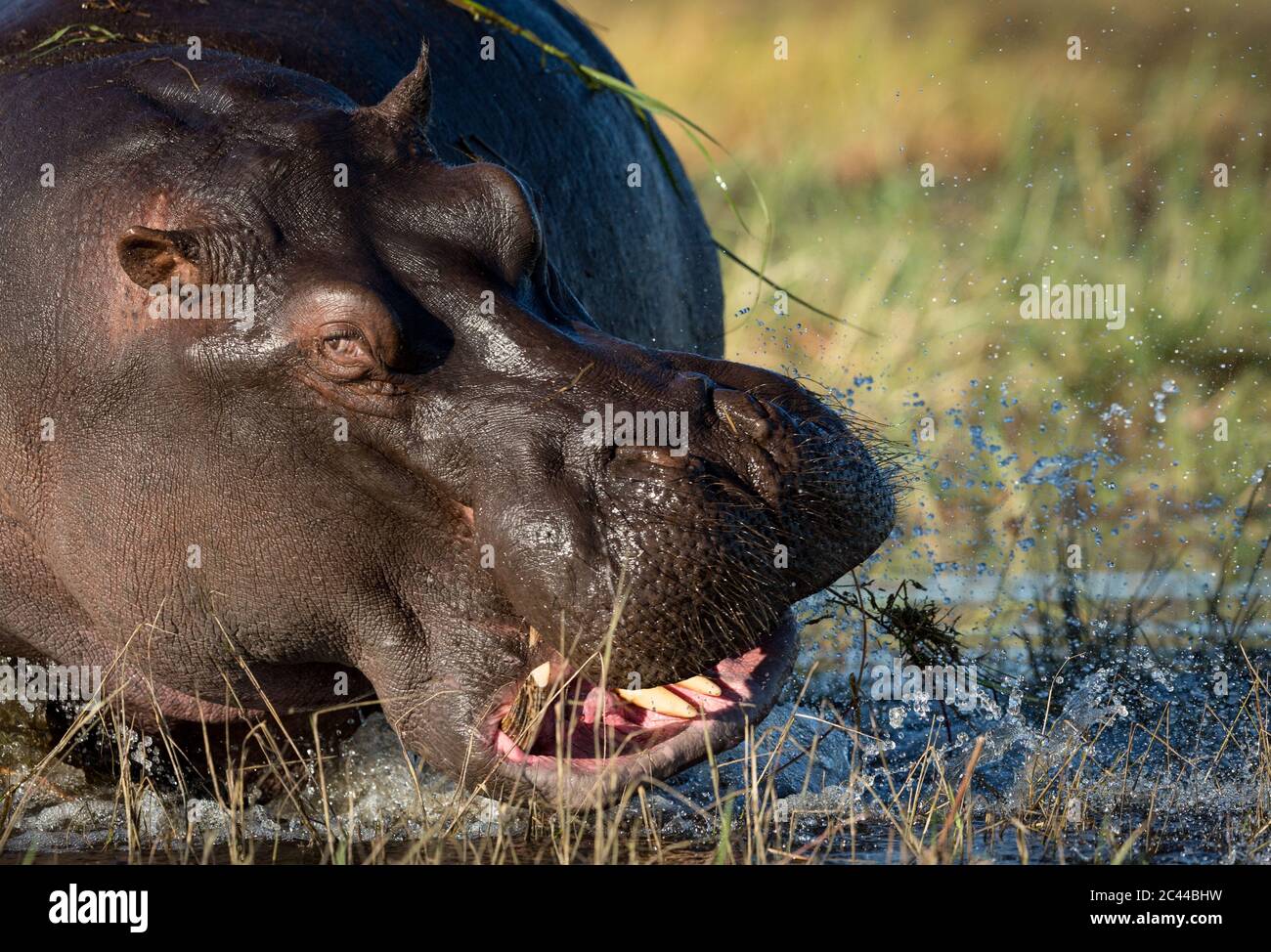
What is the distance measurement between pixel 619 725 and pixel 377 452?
701 mm

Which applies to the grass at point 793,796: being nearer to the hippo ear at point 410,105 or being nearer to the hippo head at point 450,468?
the hippo head at point 450,468

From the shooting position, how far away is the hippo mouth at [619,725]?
361cm

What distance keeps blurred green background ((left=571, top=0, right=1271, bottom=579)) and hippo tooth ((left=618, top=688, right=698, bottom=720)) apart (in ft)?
6.82

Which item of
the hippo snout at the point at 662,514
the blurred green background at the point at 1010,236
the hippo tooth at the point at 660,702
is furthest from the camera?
the blurred green background at the point at 1010,236

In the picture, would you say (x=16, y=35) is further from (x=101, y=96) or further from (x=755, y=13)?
(x=755, y=13)

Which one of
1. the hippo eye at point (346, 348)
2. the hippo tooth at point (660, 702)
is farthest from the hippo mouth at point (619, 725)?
the hippo eye at point (346, 348)

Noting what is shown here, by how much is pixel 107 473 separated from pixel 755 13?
1071 centimetres

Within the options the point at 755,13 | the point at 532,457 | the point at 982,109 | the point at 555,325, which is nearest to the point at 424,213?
the point at 555,325

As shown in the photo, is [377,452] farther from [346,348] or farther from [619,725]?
[619,725]

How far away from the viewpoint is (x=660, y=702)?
3756mm

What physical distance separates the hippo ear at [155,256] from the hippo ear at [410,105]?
0.49 meters

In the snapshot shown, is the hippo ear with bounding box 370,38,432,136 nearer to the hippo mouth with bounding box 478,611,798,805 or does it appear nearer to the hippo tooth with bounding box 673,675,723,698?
the hippo mouth with bounding box 478,611,798,805

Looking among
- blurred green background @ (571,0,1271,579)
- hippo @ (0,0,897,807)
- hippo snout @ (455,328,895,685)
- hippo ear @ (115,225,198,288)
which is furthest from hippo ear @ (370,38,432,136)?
A: blurred green background @ (571,0,1271,579)

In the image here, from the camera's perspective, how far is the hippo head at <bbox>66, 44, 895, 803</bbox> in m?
3.53
